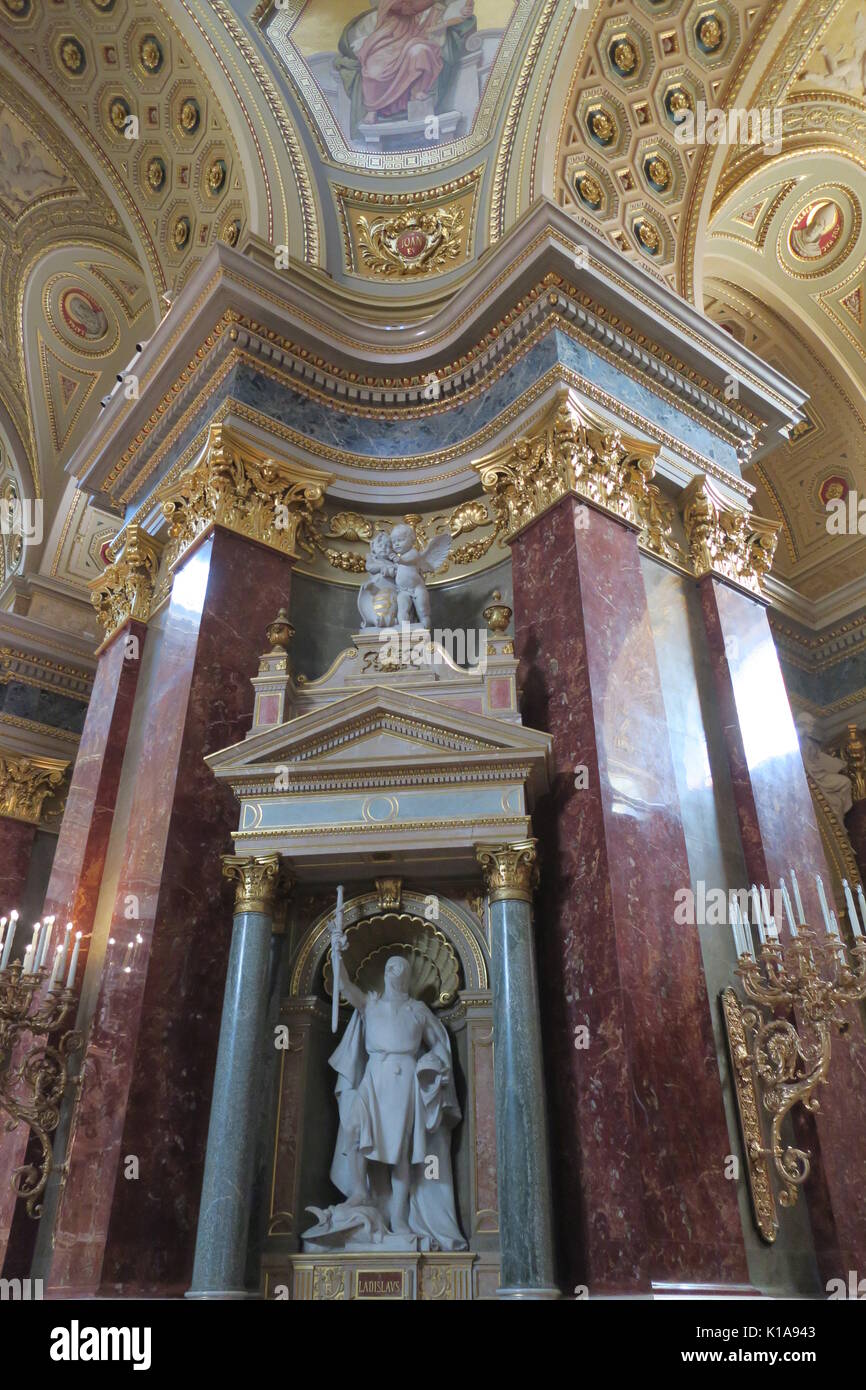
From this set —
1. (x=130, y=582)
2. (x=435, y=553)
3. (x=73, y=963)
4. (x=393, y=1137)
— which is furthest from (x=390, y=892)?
(x=130, y=582)

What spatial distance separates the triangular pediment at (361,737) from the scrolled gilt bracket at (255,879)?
0.59m

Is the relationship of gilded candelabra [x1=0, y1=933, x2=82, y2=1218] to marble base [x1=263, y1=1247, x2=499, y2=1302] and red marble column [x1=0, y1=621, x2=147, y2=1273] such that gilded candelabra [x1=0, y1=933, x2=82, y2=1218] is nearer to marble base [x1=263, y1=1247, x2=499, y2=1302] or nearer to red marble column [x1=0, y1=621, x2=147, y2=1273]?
red marble column [x1=0, y1=621, x2=147, y2=1273]

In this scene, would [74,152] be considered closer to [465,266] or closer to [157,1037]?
[465,266]

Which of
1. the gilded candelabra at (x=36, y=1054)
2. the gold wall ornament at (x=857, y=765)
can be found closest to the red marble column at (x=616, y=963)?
the gilded candelabra at (x=36, y=1054)

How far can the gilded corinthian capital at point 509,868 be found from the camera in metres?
6.50

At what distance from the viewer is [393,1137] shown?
630cm

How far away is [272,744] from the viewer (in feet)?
23.0

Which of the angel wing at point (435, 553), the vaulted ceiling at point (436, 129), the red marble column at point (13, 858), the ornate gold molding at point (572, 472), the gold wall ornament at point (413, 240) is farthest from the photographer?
the red marble column at point (13, 858)

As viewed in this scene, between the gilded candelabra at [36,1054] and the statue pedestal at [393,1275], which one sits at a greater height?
the gilded candelabra at [36,1054]

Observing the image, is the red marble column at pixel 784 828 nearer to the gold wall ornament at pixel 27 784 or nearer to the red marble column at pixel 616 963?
the red marble column at pixel 616 963

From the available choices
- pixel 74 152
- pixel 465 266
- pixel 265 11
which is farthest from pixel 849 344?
pixel 74 152
